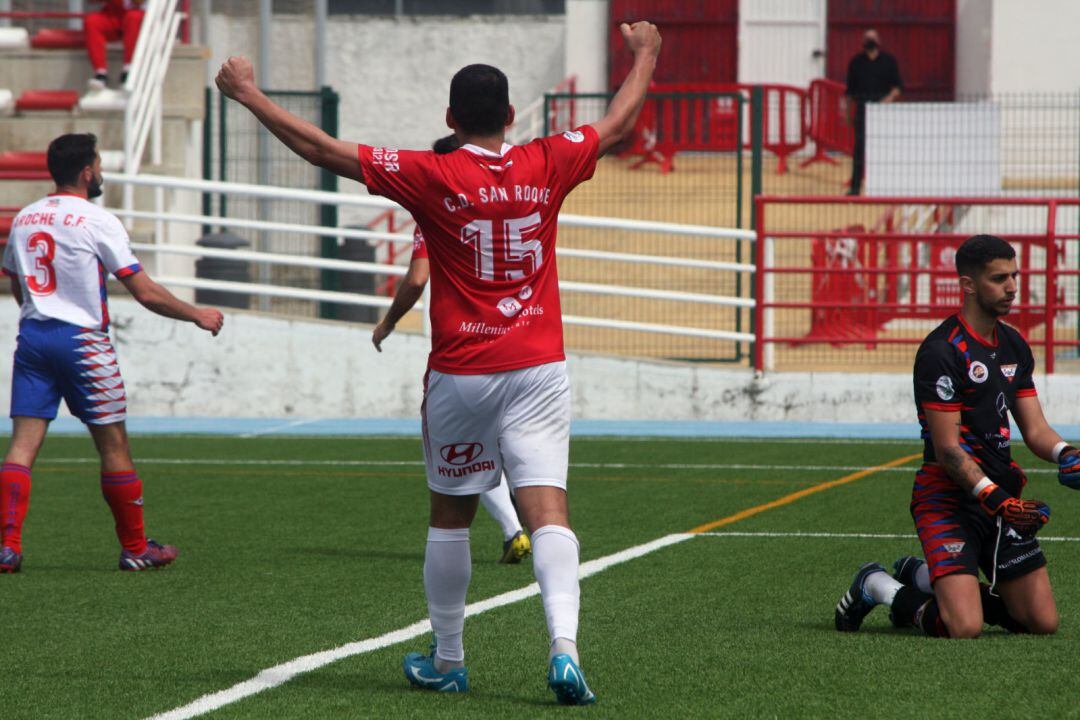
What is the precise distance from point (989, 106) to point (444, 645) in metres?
16.7

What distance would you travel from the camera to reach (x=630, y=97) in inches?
223

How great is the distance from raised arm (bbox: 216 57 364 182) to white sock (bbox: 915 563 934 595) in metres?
2.74

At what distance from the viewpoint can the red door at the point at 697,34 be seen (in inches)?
1085

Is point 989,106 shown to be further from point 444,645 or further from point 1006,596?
point 444,645

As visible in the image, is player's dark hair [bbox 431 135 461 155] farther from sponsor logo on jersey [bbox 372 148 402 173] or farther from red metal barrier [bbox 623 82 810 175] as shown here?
red metal barrier [bbox 623 82 810 175]

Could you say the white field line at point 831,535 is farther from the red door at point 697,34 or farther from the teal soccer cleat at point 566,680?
the red door at point 697,34

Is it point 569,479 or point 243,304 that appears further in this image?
point 243,304

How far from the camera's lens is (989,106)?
21.0 m

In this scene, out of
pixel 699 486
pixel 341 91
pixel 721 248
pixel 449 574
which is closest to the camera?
pixel 449 574

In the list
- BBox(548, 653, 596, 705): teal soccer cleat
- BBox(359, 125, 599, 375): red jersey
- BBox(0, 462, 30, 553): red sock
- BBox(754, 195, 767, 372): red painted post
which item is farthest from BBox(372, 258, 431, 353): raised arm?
BBox(754, 195, 767, 372): red painted post

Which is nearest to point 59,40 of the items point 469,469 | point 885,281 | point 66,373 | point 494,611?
point 885,281

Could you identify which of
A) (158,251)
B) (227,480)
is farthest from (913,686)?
(158,251)

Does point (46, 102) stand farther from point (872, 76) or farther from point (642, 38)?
point (642, 38)

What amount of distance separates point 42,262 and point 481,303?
3662mm
